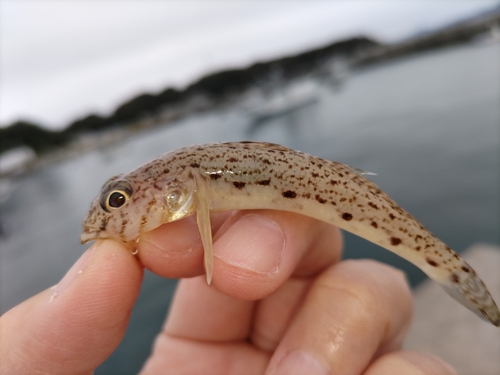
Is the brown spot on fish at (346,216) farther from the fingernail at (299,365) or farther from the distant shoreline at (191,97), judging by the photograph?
the distant shoreline at (191,97)

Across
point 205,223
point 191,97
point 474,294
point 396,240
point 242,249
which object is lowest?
point 191,97

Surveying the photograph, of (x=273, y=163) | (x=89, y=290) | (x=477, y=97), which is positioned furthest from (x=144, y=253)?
(x=477, y=97)

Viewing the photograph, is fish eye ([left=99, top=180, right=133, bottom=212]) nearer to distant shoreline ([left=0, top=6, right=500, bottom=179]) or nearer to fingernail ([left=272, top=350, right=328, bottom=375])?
fingernail ([left=272, top=350, right=328, bottom=375])

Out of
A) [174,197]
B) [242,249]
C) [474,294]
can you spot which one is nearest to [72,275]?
[174,197]

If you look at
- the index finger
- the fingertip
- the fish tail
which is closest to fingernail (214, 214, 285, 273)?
the index finger

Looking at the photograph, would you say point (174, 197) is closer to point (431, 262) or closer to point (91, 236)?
point (91, 236)

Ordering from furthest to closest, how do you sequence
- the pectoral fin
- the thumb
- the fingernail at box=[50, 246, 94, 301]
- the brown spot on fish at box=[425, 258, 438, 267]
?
the brown spot on fish at box=[425, 258, 438, 267] < the pectoral fin < the fingernail at box=[50, 246, 94, 301] < the thumb
